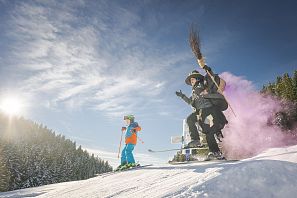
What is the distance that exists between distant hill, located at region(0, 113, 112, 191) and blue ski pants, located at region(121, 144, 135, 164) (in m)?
44.8

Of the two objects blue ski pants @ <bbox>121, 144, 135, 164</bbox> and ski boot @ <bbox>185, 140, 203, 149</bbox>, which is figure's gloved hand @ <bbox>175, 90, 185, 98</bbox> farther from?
blue ski pants @ <bbox>121, 144, 135, 164</bbox>

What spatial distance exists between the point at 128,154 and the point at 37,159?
6585 cm

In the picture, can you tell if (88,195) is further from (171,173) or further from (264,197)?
(264,197)

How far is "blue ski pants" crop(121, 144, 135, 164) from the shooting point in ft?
28.9

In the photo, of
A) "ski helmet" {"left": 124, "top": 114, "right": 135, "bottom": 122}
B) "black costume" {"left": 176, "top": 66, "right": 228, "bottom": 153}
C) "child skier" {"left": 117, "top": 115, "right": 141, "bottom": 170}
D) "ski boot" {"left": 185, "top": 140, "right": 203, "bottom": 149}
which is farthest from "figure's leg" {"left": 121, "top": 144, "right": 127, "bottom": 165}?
"black costume" {"left": 176, "top": 66, "right": 228, "bottom": 153}

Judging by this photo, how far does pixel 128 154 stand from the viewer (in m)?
8.88

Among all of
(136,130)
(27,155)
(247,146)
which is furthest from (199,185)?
(27,155)

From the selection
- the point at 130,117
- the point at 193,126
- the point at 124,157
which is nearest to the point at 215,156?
the point at 193,126

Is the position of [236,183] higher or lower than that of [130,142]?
lower

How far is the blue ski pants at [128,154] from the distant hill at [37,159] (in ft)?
147

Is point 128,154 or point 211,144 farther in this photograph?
point 128,154

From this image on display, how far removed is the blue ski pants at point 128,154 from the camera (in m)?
8.81

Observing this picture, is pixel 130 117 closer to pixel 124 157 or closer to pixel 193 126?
→ pixel 124 157

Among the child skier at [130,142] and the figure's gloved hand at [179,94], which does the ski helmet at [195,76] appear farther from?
the child skier at [130,142]
